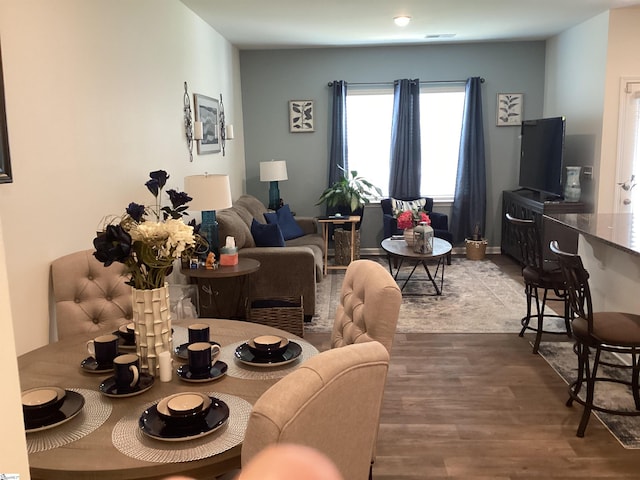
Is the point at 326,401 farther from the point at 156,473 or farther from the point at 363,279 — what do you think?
the point at 363,279

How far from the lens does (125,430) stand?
1487 mm

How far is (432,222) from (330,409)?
5915 mm

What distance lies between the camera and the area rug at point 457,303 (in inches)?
181

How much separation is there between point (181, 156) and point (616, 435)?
359cm

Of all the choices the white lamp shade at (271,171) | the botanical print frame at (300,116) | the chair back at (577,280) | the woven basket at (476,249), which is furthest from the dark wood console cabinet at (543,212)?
the white lamp shade at (271,171)

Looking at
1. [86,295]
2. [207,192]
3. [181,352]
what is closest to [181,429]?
[181,352]

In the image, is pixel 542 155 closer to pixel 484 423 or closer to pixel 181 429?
pixel 484 423

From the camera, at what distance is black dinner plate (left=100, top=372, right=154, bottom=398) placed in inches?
65.9

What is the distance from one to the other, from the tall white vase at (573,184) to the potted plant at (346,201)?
2364mm

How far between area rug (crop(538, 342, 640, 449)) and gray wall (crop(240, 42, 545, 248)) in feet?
12.0

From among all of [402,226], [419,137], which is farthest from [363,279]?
[419,137]

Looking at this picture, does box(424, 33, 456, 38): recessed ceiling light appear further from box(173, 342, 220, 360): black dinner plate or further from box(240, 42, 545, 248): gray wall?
box(173, 342, 220, 360): black dinner plate

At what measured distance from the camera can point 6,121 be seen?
2219 millimetres

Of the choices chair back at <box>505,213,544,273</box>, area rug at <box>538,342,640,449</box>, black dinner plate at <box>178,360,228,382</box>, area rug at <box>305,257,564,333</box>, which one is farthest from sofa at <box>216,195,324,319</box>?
black dinner plate at <box>178,360,228,382</box>
